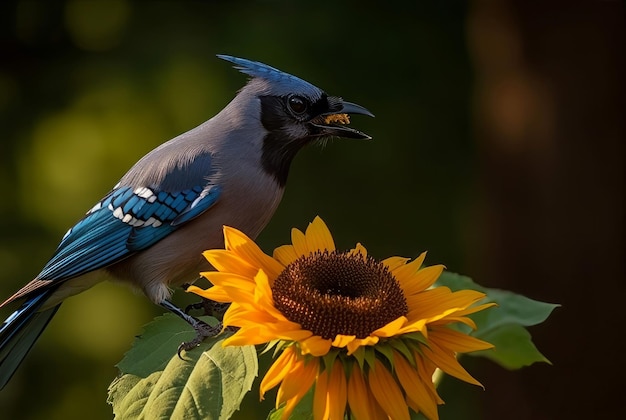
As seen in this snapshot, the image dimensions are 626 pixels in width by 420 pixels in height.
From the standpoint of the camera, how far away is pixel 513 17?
616 centimetres

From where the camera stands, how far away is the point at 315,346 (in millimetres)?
1497

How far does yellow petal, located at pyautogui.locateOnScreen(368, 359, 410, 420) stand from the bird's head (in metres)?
0.88

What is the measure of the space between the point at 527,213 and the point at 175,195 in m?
3.89

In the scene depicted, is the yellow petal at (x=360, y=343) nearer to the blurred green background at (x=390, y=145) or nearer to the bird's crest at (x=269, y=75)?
the bird's crest at (x=269, y=75)

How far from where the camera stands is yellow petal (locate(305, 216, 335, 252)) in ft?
6.19

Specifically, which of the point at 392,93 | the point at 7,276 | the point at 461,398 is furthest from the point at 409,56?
the point at 7,276

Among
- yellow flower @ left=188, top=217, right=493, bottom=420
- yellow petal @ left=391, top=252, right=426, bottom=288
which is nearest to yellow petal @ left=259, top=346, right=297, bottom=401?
yellow flower @ left=188, top=217, right=493, bottom=420

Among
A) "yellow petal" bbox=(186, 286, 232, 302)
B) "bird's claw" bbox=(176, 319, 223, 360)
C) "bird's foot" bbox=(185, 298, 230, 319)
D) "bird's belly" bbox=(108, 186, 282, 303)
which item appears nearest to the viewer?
"yellow petal" bbox=(186, 286, 232, 302)

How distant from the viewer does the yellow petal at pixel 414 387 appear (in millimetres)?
1579

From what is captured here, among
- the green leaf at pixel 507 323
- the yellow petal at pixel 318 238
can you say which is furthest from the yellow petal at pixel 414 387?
the green leaf at pixel 507 323

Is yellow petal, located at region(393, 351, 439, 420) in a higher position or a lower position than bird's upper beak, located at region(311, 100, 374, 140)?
lower

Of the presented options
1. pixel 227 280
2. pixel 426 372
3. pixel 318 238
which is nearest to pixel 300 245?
pixel 318 238

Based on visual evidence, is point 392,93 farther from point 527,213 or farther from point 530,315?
point 530,315

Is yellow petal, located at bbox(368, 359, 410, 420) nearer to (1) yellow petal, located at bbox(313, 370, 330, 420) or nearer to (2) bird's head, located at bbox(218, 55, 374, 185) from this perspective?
(1) yellow petal, located at bbox(313, 370, 330, 420)
